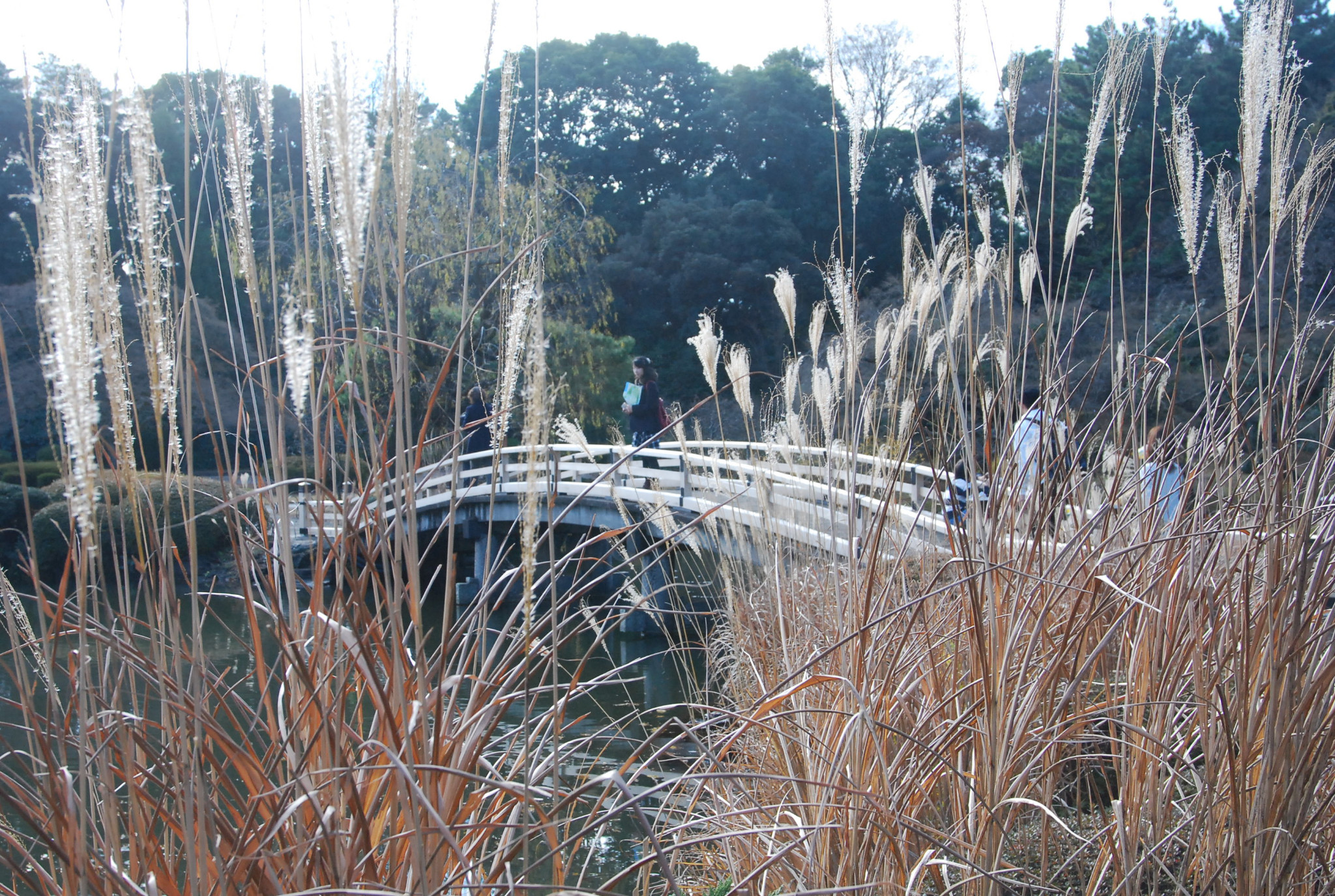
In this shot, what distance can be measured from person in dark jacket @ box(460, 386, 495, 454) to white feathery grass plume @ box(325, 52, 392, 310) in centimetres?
26

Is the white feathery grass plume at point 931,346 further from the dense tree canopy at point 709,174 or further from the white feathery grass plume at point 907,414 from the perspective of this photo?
the dense tree canopy at point 709,174

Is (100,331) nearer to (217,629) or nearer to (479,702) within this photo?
(479,702)

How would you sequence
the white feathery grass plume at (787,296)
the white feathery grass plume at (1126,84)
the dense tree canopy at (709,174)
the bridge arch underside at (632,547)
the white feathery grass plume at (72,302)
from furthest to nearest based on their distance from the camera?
the dense tree canopy at (709,174)
the bridge arch underside at (632,547)
the white feathery grass plume at (787,296)
the white feathery grass plume at (1126,84)
the white feathery grass plume at (72,302)

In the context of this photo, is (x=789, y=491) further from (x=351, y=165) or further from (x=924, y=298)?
(x=351, y=165)

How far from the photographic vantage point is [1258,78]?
4.68 feet

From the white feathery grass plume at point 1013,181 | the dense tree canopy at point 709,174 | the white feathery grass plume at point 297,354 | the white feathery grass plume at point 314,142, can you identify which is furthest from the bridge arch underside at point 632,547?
the dense tree canopy at point 709,174

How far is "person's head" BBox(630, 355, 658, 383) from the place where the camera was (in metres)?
7.22

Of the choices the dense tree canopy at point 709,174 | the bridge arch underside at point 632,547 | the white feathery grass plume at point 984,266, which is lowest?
the bridge arch underside at point 632,547

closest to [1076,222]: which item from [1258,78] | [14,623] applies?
[1258,78]

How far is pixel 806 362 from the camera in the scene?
58.3ft

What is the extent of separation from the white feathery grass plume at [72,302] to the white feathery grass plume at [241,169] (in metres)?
0.14

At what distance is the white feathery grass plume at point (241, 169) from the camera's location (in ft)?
3.50

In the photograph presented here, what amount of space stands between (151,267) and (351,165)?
Answer: 14.5 inches

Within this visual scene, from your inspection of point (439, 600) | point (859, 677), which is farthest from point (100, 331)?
point (439, 600)
